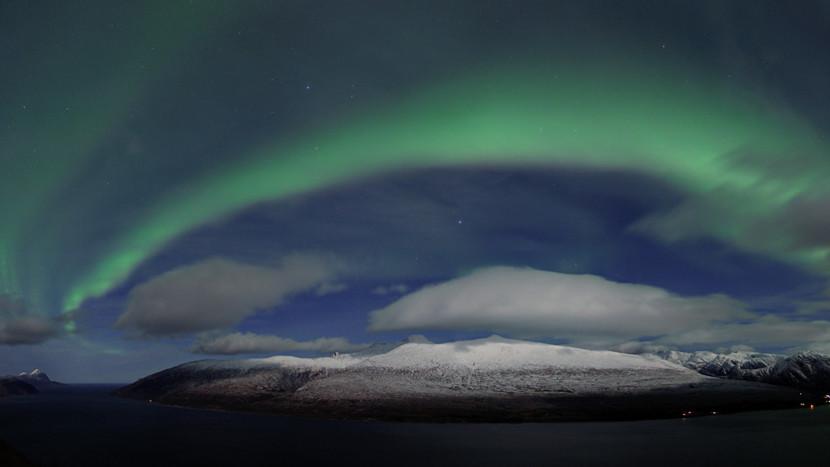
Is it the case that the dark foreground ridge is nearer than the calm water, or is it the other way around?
the dark foreground ridge

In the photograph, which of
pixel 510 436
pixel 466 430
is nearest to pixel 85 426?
pixel 466 430

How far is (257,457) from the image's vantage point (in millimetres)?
119375

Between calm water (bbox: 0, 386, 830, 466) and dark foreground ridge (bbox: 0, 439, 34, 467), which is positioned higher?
dark foreground ridge (bbox: 0, 439, 34, 467)

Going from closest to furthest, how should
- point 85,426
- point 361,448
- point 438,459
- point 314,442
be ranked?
point 438,459 → point 361,448 → point 314,442 → point 85,426

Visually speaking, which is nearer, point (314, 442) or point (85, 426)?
point (314, 442)

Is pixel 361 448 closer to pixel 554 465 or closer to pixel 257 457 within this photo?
pixel 257 457

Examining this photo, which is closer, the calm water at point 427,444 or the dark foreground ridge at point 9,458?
the dark foreground ridge at point 9,458

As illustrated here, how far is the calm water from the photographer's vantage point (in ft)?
376

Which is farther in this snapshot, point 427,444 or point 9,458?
point 427,444

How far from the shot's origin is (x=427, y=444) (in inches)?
5728

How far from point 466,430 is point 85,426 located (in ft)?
500

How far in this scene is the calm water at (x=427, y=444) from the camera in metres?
115

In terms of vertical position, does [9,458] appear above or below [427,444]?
above

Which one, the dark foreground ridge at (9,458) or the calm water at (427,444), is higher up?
the dark foreground ridge at (9,458)
